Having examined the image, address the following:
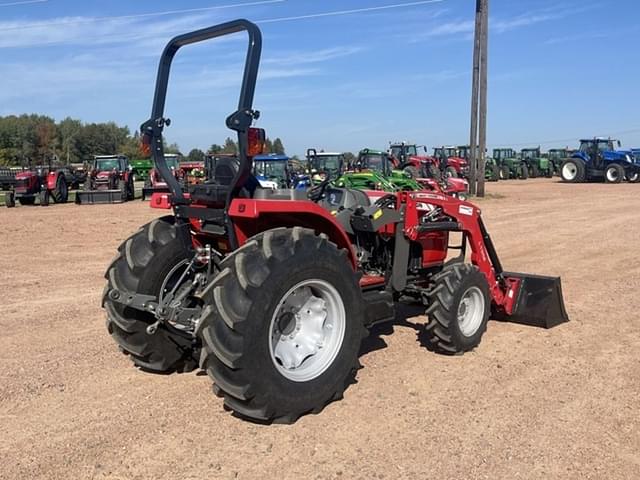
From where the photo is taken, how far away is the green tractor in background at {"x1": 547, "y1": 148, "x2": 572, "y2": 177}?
4226 cm

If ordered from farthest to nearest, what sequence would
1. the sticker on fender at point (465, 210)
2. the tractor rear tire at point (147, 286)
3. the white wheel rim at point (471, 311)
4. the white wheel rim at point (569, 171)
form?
the white wheel rim at point (569, 171), the sticker on fender at point (465, 210), the white wheel rim at point (471, 311), the tractor rear tire at point (147, 286)

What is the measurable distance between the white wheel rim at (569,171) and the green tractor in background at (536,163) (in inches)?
289

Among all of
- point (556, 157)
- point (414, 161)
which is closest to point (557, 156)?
point (556, 157)

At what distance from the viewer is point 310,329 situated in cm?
410

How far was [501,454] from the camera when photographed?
345cm

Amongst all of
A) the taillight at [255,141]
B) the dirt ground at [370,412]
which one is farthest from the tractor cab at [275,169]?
the taillight at [255,141]

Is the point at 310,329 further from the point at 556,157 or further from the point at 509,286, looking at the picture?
the point at 556,157

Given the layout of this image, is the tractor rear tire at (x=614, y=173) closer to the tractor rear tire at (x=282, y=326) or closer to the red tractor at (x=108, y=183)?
the red tractor at (x=108, y=183)

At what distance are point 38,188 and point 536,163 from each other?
30.2m

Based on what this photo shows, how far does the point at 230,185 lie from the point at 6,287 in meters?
5.27

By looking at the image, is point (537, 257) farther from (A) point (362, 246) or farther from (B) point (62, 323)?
(B) point (62, 323)

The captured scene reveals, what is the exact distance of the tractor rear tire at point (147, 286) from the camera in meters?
4.33

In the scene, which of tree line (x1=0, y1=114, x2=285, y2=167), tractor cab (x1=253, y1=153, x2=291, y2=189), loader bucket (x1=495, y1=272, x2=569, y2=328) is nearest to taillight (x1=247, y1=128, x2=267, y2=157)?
loader bucket (x1=495, y1=272, x2=569, y2=328)

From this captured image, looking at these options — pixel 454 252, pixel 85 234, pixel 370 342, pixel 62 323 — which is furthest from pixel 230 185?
pixel 85 234
